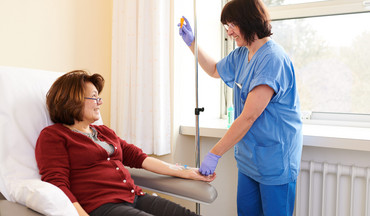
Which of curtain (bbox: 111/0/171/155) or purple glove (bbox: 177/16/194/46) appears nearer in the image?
purple glove (bbox: 177/16/194/46)

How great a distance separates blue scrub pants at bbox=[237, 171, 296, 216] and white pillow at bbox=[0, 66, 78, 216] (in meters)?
0.83

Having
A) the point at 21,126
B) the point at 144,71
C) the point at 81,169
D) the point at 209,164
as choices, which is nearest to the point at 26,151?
the point at 21,126

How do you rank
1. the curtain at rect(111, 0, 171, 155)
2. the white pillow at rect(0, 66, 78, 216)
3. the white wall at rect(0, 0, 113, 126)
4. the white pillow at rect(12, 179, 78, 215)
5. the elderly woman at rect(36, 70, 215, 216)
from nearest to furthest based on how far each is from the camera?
the white pillow at rect(12, 179, 78, 215), the white pillow at rect(0, 66, 78, 216), the elderly woman at rect(36, 70, 215, 216), the white wall at rect(0, 0, 113, 126), the curtain at rect(111, 0, 171, 155)

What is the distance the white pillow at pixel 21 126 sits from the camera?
105cm

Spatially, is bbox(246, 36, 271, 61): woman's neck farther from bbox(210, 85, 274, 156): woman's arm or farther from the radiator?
the radiator

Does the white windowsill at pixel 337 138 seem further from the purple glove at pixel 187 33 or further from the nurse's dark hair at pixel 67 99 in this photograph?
the nurse's dark hair at pixel 67 99

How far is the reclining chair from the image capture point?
3.17 ft

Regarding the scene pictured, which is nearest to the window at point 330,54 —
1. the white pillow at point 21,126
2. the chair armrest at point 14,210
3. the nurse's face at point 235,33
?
the nurse's face at point 235,33

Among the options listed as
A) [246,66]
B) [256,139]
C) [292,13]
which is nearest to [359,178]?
[256,139]

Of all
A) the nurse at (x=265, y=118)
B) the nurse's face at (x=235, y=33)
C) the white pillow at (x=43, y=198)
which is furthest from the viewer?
the nurse's face at (x=235, y=33)

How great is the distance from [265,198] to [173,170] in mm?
424

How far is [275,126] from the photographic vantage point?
1.34 m

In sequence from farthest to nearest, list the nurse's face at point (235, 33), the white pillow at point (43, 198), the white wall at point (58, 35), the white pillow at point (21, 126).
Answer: the white wall at point (58, 35) → the nurse's face at point (235, 33) → the white pillow at point (21, 126) → the white pillow at point (43, 198)

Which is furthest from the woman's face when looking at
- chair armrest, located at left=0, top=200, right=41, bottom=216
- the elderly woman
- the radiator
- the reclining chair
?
the radiator
